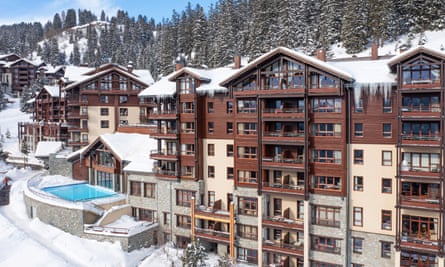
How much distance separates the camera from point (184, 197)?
36781 millimetres

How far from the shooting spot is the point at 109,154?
1743 inches

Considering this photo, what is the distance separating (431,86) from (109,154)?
34413mm

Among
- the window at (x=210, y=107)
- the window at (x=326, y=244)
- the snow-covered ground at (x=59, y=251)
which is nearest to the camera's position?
the window at (x=326, y=244)

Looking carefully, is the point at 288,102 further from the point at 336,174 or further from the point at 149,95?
the point at 149,95

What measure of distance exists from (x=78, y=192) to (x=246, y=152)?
22170 millimetres

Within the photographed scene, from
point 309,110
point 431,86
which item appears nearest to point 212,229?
point 309,110

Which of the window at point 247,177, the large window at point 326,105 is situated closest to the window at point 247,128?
the window at point 247,177

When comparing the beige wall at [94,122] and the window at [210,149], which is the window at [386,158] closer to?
the window at [210,149]

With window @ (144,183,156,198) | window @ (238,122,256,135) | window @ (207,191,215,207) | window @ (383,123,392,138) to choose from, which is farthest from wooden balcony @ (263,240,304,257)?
window @ (144,183,156,198)

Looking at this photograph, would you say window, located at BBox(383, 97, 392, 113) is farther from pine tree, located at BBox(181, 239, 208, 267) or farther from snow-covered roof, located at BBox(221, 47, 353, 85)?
pine tree, located at BBox(181, 239, 208, 267)

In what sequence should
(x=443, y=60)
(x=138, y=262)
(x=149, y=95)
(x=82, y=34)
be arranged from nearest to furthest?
1. (x=443, y=60)
2. (x=138, y=262)
3. (x=149, y=95)
4. (x=82, y=34)

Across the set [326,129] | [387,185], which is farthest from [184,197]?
[387,185]

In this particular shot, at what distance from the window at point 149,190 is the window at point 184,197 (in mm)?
3147

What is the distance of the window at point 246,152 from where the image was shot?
3287 centimetres
